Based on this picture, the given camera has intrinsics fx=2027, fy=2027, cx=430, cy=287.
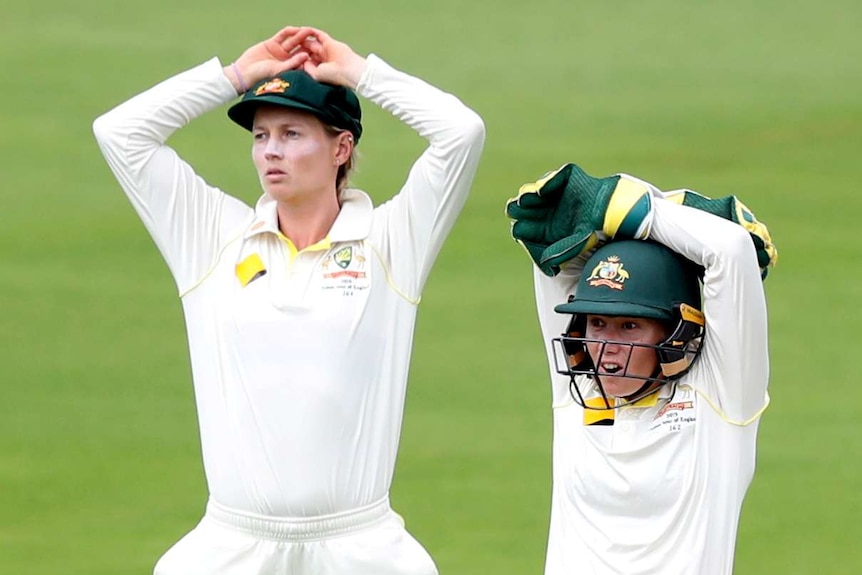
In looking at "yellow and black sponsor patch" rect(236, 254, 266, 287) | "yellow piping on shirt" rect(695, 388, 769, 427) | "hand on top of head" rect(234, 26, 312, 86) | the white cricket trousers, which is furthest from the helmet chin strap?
"hand on top of head" rect(234, 26, 312, 86)

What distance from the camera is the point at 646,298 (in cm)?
487

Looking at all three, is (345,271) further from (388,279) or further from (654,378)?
(654,378)

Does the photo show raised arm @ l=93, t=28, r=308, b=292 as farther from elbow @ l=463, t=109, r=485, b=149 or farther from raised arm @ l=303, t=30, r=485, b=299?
elbow @ l=463, t=109, r=485, b=149

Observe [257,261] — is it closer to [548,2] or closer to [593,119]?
[593,119]

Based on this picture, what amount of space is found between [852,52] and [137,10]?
515 cm

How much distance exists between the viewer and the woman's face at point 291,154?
5.52 metres

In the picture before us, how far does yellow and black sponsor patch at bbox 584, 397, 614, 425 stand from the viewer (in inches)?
195

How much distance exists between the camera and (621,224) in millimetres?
4930

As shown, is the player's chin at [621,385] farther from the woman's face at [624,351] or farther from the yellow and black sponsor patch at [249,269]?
the yellow and black sponsor patch at [249,269]

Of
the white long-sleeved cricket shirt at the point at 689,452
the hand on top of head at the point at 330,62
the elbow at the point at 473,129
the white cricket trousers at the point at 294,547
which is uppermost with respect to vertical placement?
the hand on top of head at the point at 330,62

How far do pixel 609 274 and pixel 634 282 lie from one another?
6 cm

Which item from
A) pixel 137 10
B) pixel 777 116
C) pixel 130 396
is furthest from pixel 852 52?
pixel 130 396

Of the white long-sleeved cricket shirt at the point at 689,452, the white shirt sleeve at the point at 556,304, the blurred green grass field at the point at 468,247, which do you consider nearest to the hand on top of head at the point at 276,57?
the white shirt sleeve at the point at 556,304

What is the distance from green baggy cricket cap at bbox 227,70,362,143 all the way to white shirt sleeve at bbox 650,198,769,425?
1125mm
